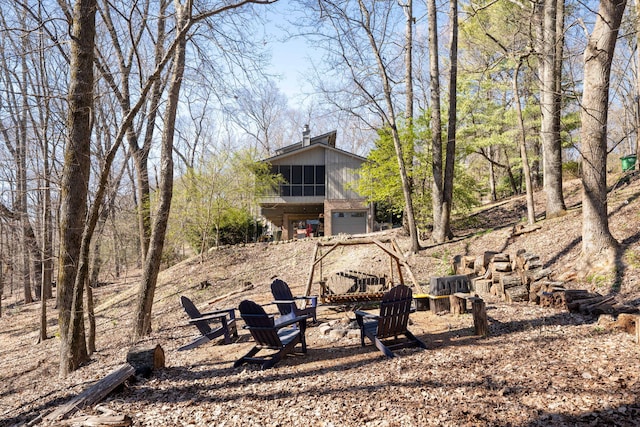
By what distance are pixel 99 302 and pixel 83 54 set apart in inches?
591

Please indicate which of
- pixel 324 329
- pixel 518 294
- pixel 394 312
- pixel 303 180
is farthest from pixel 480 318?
pixel 303 180

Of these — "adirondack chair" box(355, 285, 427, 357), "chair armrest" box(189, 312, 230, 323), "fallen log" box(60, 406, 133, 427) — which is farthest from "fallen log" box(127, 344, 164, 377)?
"adirondack chair" box(355, 285, 427, 357)

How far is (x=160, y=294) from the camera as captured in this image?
15453mm

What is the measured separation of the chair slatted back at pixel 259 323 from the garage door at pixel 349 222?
19.5 metres

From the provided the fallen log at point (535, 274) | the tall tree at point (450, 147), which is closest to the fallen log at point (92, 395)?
the fallen log at point (535, 274)

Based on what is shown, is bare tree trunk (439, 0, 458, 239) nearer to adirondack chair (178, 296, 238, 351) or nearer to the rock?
the rock

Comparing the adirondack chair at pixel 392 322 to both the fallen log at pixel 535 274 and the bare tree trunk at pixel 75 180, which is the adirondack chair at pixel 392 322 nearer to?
the fallen log at pixel 535 274

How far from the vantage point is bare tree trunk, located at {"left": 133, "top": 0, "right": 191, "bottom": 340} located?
8.21 metres

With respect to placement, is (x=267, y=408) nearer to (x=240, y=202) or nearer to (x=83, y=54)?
(x=83, y=54)

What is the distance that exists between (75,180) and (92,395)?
345cm

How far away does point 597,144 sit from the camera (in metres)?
7.57

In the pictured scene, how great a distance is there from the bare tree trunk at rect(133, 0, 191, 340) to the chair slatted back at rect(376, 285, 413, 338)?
4804 mm

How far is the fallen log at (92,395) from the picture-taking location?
3811mm

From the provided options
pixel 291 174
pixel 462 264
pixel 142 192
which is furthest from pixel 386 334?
pixel 291 174
